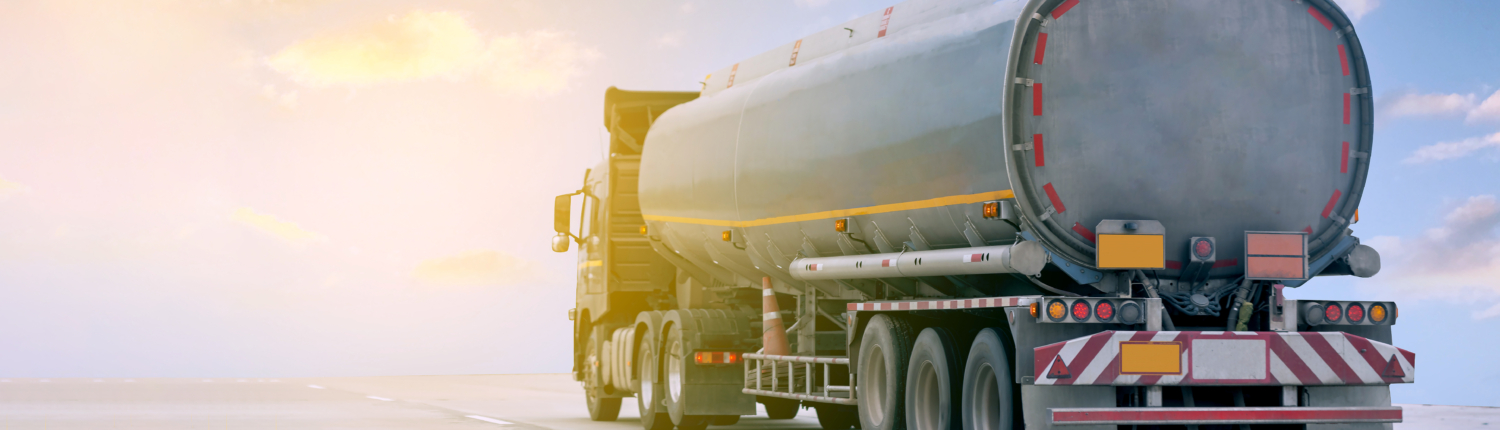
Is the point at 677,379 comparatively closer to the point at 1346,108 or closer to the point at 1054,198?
the point at 1054,198

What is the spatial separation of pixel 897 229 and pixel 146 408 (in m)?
16.1

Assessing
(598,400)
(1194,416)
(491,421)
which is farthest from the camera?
(598,400)

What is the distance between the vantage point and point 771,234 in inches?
598

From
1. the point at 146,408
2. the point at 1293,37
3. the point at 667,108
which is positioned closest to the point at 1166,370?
the point at 1293,37

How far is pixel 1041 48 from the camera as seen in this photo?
10.8 metres

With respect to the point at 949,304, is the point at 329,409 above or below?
below

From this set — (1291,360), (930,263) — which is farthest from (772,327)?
(1291,360)

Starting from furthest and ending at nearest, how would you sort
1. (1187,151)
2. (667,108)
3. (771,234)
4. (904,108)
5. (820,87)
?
(667,108), (771,234), (820,87), (904,108), (1187,151)

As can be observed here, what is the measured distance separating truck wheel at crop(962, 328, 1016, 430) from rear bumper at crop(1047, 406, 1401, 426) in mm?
520

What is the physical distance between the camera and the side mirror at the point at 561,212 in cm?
2195

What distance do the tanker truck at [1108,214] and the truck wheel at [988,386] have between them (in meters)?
0.02

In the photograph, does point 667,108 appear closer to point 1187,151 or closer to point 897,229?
point 897,229

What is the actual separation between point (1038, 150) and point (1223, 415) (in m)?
2.07

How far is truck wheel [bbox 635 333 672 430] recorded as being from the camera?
18.4 meters
